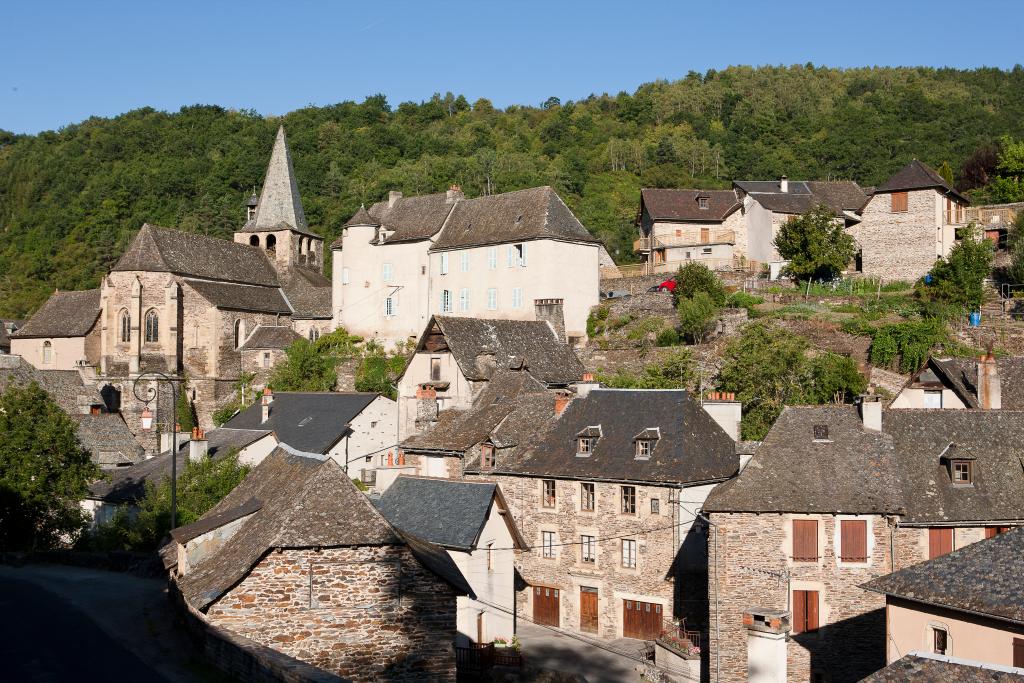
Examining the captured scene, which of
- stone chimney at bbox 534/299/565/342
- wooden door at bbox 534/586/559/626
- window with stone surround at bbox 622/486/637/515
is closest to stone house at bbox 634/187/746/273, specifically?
stone chimney at bbox 534/299/565/342

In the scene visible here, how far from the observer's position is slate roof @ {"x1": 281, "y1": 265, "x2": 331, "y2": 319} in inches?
2721

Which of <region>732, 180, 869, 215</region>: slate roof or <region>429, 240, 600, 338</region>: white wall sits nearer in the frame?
<region>429, 240, 600, 338</region>: white wall

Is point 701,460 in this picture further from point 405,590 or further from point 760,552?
point 405,590

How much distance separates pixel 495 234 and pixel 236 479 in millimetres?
24288

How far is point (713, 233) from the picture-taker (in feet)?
208

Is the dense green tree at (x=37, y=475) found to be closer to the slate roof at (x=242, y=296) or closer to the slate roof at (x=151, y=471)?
the slate roof at (x=151, y=471)

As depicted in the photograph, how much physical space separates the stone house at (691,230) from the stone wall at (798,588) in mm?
33847

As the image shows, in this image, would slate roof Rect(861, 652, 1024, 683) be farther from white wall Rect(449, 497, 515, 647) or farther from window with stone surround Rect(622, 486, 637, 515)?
window with stone surround Rect(622, 486, 637, 515)

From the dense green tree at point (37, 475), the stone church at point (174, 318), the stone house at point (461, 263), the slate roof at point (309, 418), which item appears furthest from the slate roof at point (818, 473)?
the stone church at point (174, 318)

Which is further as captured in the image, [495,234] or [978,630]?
[495,234]

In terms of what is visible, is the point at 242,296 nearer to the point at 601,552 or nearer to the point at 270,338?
the point at 270,338

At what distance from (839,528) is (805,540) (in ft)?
2.99

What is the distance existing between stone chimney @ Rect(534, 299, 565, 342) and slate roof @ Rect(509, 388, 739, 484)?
15.7 meters

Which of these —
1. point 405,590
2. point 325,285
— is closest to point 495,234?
point 325,285
